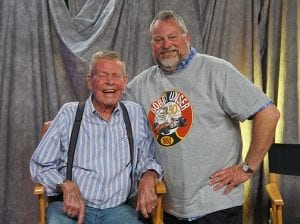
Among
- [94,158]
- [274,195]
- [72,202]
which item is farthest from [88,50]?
[274,195]

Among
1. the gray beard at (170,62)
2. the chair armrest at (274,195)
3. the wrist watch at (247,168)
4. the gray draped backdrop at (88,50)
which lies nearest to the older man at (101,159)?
the gray beard at (170,62)

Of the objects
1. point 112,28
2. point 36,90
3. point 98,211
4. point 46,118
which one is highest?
point 112,28

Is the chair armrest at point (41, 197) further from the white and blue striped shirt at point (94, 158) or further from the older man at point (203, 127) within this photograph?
the older man at point (203, 127)

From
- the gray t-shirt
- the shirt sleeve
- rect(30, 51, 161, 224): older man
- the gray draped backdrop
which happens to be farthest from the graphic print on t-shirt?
the gray draped backdrop

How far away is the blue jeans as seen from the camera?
2.27 m

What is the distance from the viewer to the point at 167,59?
237 centimetres

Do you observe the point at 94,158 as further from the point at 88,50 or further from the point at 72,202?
the point at 88,50

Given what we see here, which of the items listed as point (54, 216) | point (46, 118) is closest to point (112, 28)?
point (46, 118)

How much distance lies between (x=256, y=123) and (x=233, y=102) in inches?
6.3

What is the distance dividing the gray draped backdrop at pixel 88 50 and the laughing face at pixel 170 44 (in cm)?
93

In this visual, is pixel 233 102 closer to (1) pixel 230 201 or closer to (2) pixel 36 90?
(1) pixel 230 201

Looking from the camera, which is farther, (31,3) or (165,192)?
(31,3)

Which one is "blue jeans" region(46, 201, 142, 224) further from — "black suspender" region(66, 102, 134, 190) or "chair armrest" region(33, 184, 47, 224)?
"black suspender" region(66, 102, 134, 190)

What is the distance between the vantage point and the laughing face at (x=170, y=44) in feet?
7.77
